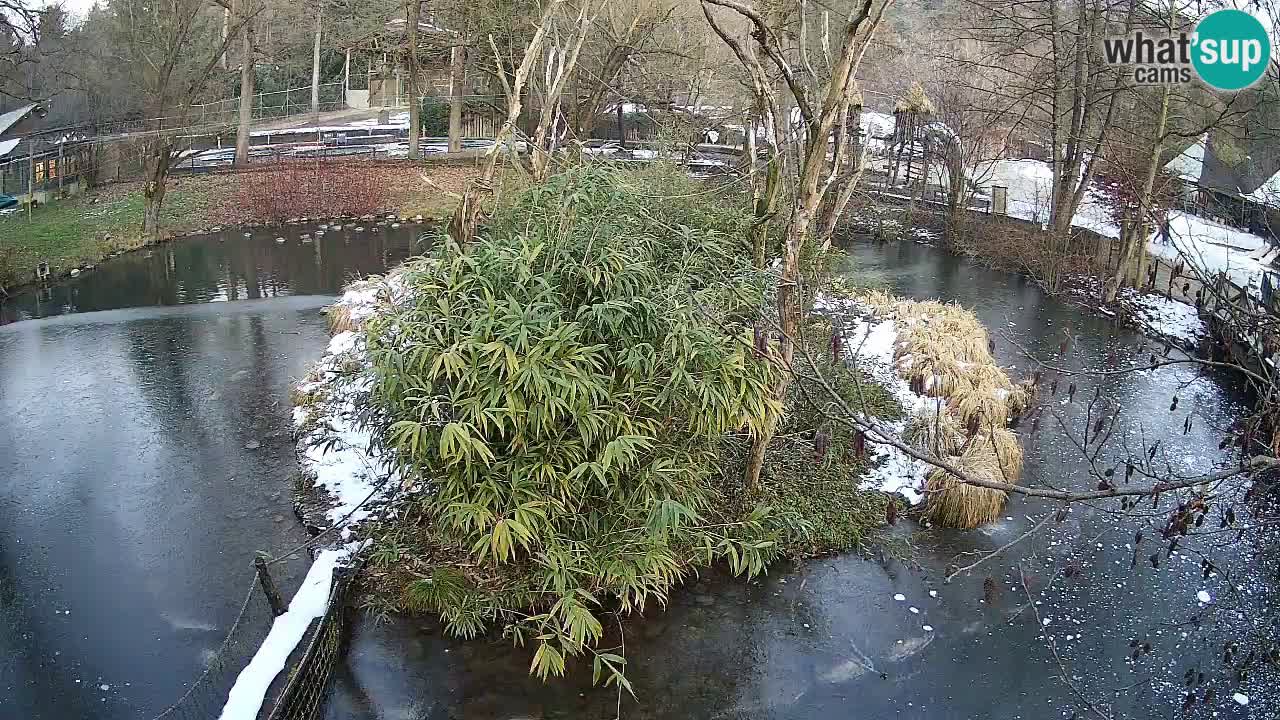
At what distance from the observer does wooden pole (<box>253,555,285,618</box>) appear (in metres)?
5.22

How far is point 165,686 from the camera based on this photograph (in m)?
5.09

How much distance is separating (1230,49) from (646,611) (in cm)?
564

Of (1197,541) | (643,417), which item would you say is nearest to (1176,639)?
(1197,541)

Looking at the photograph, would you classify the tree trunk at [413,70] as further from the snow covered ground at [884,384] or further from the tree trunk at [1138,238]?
the tree trunk at [1138,238]

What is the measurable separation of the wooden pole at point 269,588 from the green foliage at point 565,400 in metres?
0.72

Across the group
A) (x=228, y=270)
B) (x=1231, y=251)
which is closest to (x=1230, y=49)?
(x=1231, y=251)

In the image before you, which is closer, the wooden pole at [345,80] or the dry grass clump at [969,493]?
the dry grass clump at [969,493]

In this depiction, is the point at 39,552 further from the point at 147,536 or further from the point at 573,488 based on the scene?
A: the point at 573,488

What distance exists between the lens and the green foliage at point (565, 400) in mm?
5023

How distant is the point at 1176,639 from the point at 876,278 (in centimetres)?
778

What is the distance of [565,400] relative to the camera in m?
5.02

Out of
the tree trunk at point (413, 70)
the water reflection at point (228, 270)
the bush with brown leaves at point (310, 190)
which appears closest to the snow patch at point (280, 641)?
the water reflection at point (228, 270)

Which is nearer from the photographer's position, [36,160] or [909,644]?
[909,644]

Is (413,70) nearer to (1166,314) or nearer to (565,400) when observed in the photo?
(1166,314)
